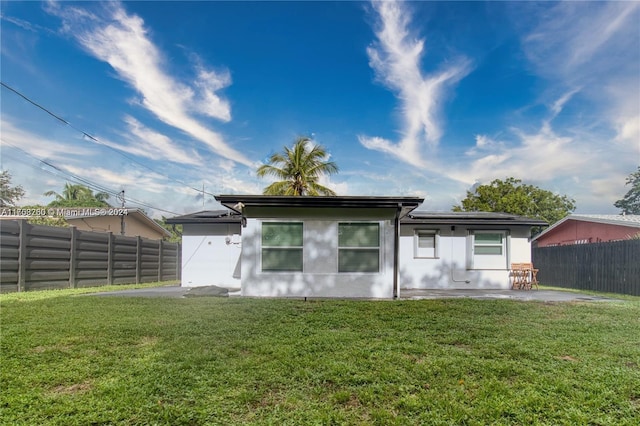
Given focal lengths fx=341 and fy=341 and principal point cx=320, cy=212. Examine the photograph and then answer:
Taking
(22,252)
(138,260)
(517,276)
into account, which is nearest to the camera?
(22,252)

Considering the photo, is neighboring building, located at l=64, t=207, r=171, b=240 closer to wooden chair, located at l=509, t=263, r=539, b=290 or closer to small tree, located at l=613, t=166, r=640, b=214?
wooden chair, located at l=509, t=263, r=539, b=290

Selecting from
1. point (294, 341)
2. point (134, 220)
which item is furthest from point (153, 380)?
point (134, 220)

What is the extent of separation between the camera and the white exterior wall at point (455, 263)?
1156cm

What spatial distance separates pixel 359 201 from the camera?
8203mm

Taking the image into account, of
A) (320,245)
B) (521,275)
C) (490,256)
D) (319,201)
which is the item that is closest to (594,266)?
(521,275)

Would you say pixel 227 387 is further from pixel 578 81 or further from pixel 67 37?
pixel 578 81

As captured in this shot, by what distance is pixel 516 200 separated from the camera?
29688 millimetres

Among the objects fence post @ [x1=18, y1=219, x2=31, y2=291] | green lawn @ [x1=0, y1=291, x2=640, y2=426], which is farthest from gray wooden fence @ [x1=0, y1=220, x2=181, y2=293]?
green lawn @ [x1=0, y1=291, x2=640, y2=426]

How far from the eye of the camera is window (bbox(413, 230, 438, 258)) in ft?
38.7

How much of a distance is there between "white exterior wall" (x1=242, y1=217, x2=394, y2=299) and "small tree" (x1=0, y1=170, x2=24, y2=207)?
24.6 metres

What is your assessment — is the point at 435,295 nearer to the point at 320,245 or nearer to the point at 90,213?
the point at 320,245

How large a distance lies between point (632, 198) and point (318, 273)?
4626 cm

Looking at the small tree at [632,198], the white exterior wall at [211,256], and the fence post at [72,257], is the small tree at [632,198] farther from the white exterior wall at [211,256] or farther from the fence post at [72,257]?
the fence post at [72,257]

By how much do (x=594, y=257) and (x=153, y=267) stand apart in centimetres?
1732
